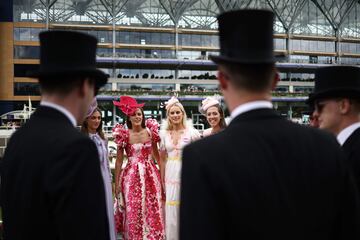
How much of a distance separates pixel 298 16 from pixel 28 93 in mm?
39897

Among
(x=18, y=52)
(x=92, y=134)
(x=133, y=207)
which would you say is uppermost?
(x=18, y=52)

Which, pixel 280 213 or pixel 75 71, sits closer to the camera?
pixel 280 213

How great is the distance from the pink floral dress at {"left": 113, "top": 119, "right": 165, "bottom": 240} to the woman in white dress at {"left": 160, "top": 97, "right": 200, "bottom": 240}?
181 mm

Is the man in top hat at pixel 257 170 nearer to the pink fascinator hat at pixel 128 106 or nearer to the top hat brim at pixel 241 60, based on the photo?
the top hat brim at pixel 241 60

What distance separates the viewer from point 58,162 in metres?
2.25

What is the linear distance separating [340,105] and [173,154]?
15.0 ft

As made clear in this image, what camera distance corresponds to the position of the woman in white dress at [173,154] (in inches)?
281

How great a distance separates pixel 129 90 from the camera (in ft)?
190

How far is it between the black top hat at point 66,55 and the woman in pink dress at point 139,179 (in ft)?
15.8

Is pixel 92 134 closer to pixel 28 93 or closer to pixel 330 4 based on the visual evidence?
pixel 28 93

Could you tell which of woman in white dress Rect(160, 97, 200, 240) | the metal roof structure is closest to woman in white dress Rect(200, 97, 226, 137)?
woman in white dress Rect(160, 97, 200, 240)

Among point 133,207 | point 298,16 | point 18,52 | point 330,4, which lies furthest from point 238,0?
point 133,207

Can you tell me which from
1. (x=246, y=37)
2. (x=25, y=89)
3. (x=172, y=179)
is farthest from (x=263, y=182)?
(x=25, y=89)

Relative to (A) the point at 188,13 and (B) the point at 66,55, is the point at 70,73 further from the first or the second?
(A) the point at 188,13
